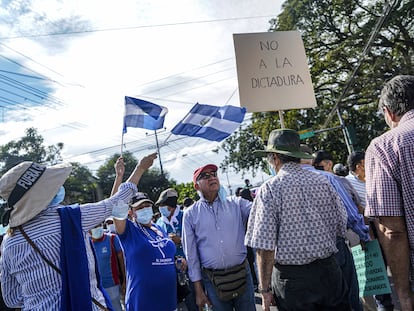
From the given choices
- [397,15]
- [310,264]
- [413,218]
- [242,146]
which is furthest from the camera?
[242,146]

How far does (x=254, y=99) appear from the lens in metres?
4.96

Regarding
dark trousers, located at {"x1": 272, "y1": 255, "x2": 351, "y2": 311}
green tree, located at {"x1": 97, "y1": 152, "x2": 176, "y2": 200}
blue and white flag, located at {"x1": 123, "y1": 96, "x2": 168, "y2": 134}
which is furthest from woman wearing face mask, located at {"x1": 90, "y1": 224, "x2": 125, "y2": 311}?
green tree, located at {"x1": 97, "y1": 152, "x2": 176, "y2": 200}

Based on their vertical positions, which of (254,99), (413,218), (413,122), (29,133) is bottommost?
(413,218)

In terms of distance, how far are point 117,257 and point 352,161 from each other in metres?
3.73

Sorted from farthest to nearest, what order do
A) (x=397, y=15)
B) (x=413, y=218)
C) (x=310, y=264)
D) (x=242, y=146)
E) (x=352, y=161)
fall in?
(x=242, y=146)
(x=397, y=15)
(x=352, y=161)
(x=310, y=264)
(x=413, y=218)

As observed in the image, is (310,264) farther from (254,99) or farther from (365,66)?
(365,66)

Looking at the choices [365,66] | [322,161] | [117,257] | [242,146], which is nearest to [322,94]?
[365,66]

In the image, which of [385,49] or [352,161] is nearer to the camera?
[352,161]

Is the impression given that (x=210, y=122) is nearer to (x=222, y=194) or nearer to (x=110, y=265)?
(x=222, y=194)

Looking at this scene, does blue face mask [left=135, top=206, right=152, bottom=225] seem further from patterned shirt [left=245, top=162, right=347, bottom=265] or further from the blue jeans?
patterned shirt [left=245, top=162, right=347, bottom=265]

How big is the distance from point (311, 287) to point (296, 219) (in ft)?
1.52

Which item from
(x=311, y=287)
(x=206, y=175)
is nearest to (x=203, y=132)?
(x=206, y=175)

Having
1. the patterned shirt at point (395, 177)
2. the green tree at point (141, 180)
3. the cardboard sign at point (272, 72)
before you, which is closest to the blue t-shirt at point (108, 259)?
the cardboard sign at point (272, 72)

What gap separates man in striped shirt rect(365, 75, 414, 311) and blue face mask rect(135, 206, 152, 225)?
253 centimetres
